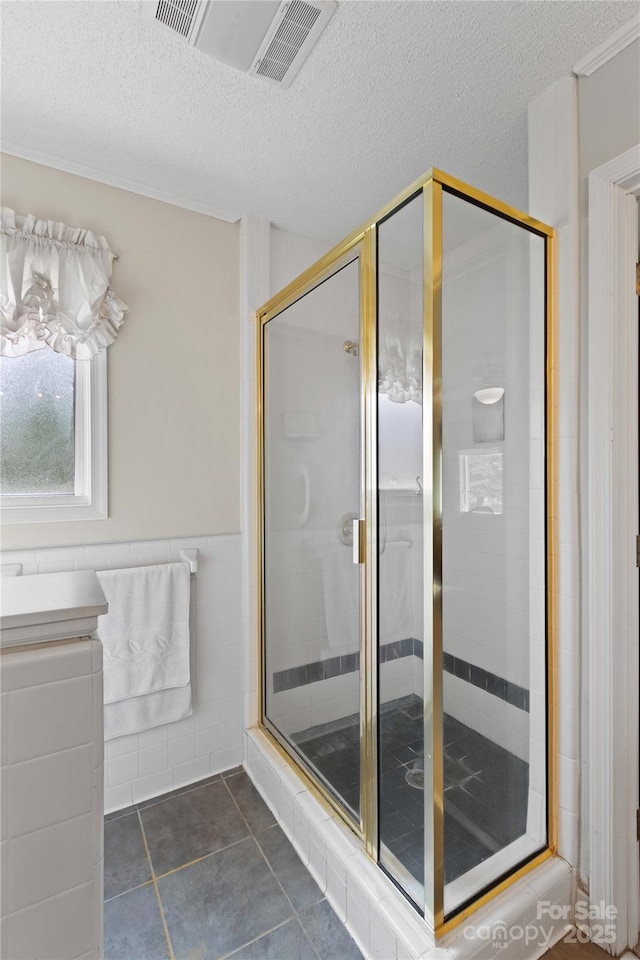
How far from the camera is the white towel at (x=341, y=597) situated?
158 centimetres

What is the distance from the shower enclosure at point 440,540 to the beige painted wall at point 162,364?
1.89 feet

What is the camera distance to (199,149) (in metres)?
1.69

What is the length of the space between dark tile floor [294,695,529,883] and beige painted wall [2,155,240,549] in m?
1.13

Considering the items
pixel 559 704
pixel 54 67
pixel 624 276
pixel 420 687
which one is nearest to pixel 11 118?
pixel 54 67

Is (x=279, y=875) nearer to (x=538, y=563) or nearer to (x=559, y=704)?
(x=559, y=704)

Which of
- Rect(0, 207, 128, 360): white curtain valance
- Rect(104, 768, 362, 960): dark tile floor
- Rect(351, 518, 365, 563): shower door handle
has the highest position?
Rect(0, 207, 128, 360): white curtain valance

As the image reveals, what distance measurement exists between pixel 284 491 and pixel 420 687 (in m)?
1.01

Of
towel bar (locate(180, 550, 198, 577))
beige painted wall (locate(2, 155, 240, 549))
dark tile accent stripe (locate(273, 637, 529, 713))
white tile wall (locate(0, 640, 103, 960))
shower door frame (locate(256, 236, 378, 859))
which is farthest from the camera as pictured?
towel bar (locate(180, 550, 198, 577))

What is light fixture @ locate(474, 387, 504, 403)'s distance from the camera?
1.36 metres

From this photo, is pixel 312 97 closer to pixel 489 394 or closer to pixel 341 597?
pixel 489 394

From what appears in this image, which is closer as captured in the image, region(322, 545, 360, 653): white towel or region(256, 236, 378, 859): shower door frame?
region(256, 236, 378, 859): shower door frame

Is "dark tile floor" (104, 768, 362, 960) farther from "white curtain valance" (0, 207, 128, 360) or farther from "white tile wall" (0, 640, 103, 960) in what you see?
"white curtain valance" (0, 207, 128, 360)

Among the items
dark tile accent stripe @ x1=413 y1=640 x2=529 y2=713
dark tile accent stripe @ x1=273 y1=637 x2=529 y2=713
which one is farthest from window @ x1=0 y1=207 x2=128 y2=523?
dark tile accent stripe @ x1=413 y1=640 x2=529 y2=713

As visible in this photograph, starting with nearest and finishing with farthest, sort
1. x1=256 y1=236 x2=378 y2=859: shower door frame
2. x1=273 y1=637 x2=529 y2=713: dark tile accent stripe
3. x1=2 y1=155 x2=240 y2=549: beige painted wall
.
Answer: x1=273 y1=637 x2=529 y2=713: dark tile accent stripe < x1=256 y1=236 x2=378 y2=859: shower door frame < x1=2 y1=155 x2=240 y2=549: beige painted wall
